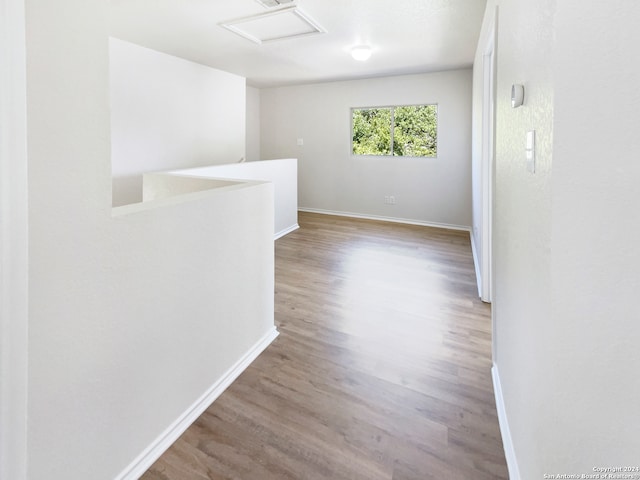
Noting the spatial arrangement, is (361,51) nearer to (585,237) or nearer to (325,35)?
(325,35)

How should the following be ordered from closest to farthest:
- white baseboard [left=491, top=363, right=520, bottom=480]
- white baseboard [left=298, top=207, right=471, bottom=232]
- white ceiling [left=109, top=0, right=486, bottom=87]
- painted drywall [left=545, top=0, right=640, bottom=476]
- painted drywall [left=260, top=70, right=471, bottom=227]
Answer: painted drywall [left=545, top=0, right=640, bottom=476], white baseboard [left=491, top=363, right=520, bottom=480], white ceiling [left=109, top=0, right=486, bottom=87], painted drywall [left=260, top=70, right=471, bottom=227], white baseboard [left=298, top=207, right=471, bottom=232]

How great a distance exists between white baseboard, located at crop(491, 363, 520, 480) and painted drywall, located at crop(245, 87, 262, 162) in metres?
6.10

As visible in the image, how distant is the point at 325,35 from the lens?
11.9ft

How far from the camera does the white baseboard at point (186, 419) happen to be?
140 centimetres

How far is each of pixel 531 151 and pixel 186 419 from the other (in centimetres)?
174

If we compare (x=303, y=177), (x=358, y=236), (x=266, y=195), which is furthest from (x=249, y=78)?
(x=266, y=195)

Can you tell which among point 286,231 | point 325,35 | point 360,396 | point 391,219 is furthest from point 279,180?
point 360,396

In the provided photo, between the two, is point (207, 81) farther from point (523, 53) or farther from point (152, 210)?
point (523, 53)

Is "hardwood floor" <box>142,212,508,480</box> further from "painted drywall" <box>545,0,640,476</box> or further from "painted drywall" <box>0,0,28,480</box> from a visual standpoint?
"painted drywall" <box>545,0,640,476</box>

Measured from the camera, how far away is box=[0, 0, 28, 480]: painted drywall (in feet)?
2.89

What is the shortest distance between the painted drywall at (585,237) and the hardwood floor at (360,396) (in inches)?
25.1

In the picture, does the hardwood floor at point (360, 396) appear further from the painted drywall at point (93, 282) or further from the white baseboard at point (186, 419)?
the painted drywall at point (93, 282)

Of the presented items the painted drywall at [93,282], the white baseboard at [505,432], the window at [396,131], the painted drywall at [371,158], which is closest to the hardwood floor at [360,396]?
the white baseboard at [505,432]

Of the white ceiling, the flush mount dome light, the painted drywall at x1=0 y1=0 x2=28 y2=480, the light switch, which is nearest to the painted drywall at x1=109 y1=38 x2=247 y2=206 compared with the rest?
the white ceiling
